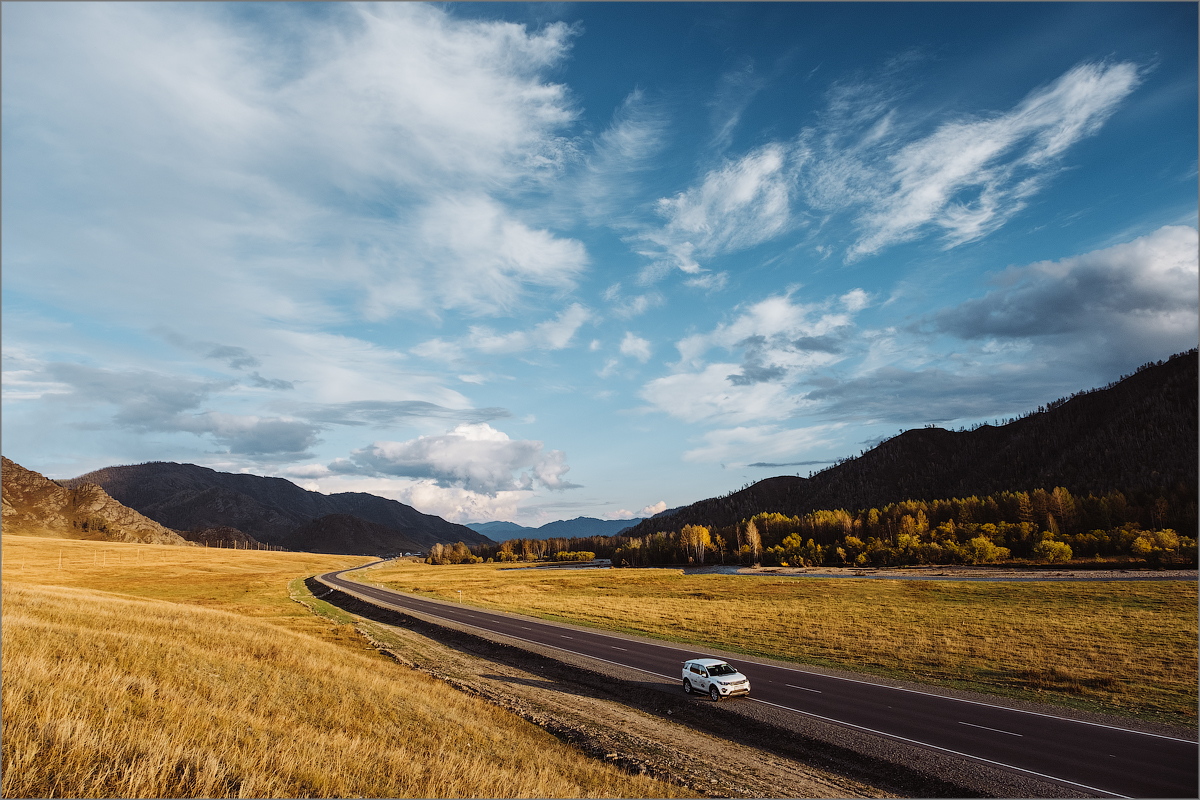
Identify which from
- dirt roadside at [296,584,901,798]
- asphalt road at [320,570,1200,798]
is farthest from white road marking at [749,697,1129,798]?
dirt roadside at [296,584,901,798]

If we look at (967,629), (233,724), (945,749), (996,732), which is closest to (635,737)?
(945,749)

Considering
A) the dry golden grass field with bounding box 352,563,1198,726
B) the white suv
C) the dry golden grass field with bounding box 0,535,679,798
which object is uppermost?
the dry golden grass field with bounding box 0,535,679,798

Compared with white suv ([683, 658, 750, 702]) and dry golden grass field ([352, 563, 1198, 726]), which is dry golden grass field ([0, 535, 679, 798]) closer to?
white suv ([683, 658, 750, 702])

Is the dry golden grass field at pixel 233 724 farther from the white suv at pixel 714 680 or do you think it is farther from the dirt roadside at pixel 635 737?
the white suv at pixel 714 680

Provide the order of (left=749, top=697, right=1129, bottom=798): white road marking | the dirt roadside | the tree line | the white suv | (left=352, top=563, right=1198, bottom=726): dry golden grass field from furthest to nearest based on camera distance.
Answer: the tree line, (left=352, top=563, right=1198, bottom=726): dry golden grass field, the white suv, the dirt roadside, (left=749, top=697, right=1129, bottom=798): white road marking

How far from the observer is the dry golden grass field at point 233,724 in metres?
9.91

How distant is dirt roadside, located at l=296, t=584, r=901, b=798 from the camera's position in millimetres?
16516

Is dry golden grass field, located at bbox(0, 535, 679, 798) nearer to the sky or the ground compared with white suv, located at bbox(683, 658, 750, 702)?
nearer to the sky

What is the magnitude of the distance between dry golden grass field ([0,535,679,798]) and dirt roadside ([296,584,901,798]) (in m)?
1.27

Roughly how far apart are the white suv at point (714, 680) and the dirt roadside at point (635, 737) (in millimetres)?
2613

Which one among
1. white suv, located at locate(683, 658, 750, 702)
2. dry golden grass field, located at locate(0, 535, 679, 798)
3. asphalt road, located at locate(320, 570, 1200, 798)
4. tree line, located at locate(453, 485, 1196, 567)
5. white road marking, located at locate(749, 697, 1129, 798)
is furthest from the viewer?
tree line, located at locate(453, 485, 1196, 567)

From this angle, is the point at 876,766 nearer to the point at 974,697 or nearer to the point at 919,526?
the point at 974,697

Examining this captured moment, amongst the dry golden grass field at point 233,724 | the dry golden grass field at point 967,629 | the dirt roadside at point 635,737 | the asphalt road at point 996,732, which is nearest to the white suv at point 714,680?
the asphalt road at point 996,732

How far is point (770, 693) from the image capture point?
26.8 m
